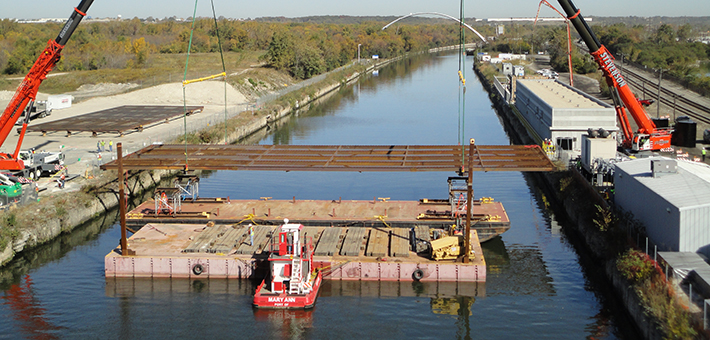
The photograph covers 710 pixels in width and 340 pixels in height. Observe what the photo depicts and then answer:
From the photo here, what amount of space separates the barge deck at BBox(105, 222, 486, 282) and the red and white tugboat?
2199 mm

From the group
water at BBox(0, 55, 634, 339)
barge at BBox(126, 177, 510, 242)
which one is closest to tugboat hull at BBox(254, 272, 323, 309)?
water at BBox(0, 55, 634, 339)

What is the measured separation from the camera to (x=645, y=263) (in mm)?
25781

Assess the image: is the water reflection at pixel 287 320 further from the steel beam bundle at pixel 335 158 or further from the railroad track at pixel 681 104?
the railroad track at pixel 681 104

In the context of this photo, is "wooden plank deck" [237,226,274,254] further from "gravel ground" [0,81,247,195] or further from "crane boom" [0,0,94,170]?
"crane boom" [0,0,94,170]

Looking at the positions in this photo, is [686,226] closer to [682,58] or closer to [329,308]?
[329,308]

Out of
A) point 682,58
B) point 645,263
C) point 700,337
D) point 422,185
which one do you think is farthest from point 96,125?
point 682,58

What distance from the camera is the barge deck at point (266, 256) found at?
29.6 m

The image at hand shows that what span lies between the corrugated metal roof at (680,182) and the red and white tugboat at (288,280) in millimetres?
14774

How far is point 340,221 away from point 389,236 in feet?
9.85

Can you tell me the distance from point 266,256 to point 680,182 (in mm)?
18404

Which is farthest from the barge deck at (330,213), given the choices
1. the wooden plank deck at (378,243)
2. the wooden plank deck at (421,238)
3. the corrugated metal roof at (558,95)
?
the corrugated metal roof at (558,95)

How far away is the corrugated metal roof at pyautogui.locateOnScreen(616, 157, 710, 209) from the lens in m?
27.0

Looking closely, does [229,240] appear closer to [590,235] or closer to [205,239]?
[205,239]

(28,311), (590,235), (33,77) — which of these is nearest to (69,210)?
(33,77)
